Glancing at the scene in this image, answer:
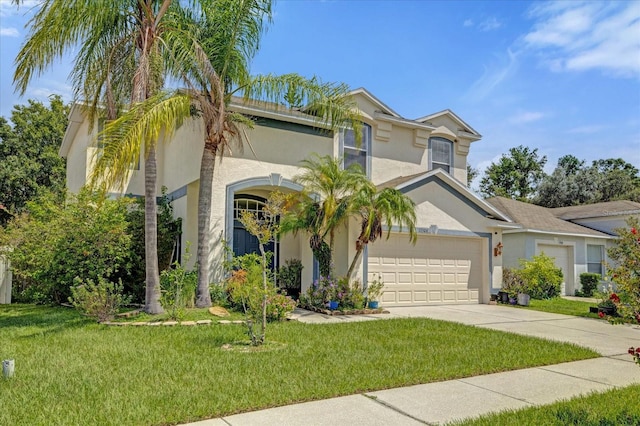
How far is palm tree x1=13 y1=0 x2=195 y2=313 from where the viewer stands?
971cm

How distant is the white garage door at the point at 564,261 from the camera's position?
68.5 feet

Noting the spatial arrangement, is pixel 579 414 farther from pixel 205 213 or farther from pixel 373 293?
pixel 205 213


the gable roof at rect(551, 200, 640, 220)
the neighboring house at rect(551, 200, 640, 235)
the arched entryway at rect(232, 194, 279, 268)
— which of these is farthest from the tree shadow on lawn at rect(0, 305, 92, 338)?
the gable roof at rect(551, 200, 640, 220)

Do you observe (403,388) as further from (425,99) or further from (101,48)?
(425,99)

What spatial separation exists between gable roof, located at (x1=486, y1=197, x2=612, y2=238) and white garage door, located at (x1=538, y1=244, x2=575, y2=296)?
2.65 feet

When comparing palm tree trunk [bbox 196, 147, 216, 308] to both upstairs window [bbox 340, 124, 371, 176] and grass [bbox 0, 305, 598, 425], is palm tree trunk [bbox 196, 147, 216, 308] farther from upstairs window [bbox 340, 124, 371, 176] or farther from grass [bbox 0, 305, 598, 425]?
upstairs window [bbox 340, 124, 371, 176]

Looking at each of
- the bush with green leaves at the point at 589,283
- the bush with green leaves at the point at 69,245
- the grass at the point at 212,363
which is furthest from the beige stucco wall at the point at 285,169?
the bush with green leaves at the point at 589,283

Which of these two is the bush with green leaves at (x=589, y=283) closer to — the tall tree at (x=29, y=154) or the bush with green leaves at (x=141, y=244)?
the bush with green leaves at (x=141, y=244)

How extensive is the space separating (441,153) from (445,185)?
3.17 m

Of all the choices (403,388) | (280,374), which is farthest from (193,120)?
(403,388)

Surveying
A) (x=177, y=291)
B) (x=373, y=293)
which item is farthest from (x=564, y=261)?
(x=177, y=291)

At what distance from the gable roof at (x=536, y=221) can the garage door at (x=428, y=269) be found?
15.3ft

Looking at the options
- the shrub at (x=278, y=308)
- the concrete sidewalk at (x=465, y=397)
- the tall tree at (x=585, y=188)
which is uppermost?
the tall tree at (x=585, y=188)

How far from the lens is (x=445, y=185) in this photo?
1559 cm
